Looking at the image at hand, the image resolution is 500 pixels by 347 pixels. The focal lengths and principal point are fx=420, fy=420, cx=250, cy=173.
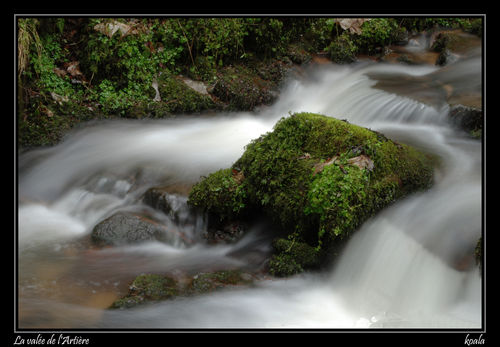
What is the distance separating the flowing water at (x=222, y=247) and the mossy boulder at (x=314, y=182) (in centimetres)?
24

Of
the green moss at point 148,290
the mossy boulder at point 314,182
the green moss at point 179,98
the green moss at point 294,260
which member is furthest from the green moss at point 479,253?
the green moss at point 179,98

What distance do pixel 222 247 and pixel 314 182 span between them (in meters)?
1.50

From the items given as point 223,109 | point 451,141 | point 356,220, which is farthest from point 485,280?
point 223,109

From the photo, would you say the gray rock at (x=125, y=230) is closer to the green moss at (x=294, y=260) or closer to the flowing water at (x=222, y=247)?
the flowing water at (x=222, y=247)

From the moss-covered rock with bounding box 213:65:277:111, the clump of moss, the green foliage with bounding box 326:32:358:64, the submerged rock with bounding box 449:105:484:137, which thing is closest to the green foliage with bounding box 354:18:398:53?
the green foliage with bounding box 326:32:358:64

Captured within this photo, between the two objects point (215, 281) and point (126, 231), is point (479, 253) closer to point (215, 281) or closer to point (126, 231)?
point (215, 281)

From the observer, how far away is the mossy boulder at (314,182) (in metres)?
4.49

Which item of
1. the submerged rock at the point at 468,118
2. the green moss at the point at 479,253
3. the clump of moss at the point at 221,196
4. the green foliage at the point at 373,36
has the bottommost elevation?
the green moss at the point at 479,253

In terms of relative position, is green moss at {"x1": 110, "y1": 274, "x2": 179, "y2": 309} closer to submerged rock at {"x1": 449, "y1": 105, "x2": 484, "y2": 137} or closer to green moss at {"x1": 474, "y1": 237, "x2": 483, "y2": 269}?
green moss at {"x1": 474, "y1": 237, "x2": 483, "y2": 269}

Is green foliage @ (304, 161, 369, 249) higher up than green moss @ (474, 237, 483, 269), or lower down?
higher up

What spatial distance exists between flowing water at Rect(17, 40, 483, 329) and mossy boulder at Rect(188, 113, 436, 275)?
0.24 m

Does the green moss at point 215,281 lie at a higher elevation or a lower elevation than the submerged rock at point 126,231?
lower

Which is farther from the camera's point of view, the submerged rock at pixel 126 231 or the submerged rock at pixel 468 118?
the submerged rock at pixel 468 118

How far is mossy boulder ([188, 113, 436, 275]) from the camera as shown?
4.49 meters
